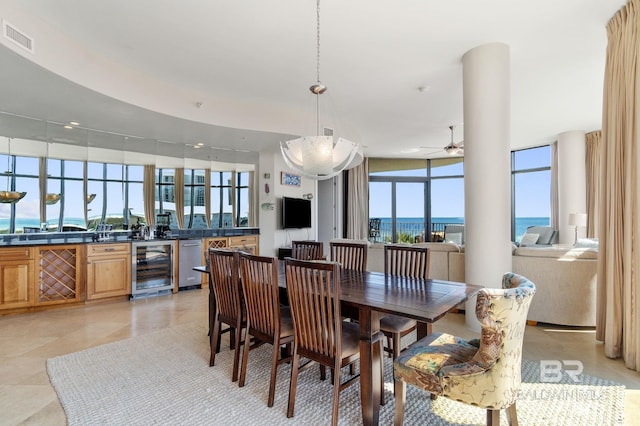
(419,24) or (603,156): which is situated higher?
(419,24)

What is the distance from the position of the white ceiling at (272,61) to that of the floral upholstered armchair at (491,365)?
2.46m

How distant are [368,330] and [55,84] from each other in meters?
3.92

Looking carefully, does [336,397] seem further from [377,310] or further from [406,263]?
[406,263]

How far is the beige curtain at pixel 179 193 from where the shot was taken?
237 inches

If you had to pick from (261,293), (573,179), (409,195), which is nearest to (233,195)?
(261,293)

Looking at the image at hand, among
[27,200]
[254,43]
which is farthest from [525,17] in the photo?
[27,200]

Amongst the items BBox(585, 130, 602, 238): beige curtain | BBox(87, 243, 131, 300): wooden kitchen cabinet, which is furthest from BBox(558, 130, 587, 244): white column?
BBox(87, 243, 131, 300): wooden kitchen cabinet

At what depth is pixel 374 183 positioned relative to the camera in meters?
9.91

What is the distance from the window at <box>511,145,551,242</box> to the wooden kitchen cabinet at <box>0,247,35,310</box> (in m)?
9.77

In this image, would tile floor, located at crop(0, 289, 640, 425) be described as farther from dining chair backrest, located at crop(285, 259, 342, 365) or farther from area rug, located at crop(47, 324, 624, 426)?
dining chair backrest, located at crop(285, 259, 342, 365)

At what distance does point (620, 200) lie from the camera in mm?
2719

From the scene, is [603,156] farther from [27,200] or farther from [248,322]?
[27,200]

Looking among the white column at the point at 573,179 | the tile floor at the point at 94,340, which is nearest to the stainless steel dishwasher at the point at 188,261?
the tile floor at the point at 94,340

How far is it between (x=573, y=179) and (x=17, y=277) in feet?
32.0
